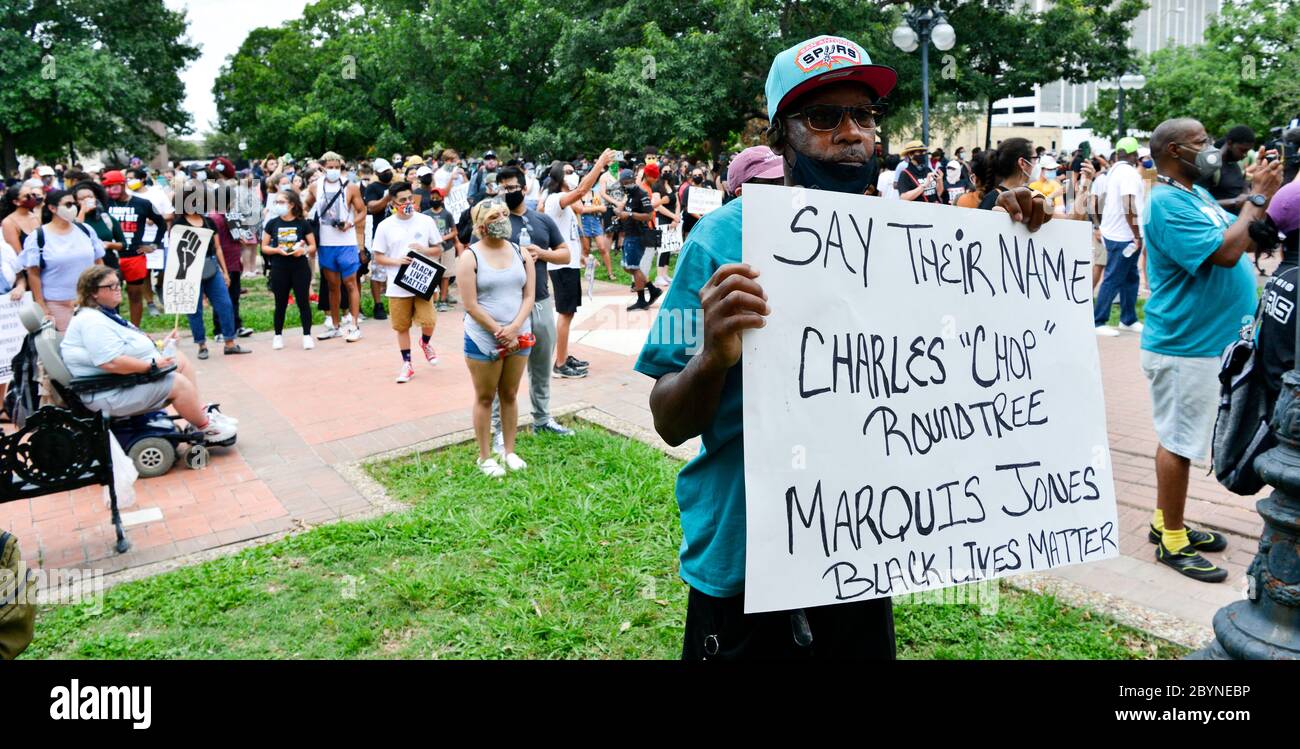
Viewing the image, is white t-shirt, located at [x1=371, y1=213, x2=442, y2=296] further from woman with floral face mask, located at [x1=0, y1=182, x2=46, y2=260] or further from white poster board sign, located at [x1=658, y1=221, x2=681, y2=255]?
white poster board sign, located at [x1=658, y1=221, x2=681, y2=255]

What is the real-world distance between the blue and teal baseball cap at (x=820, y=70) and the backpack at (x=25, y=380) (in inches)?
236

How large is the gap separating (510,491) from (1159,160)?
400 centimetres

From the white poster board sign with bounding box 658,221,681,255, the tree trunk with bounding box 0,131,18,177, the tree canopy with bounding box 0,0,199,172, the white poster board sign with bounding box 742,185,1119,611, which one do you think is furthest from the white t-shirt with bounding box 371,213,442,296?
the tree trunk with bounding box 0,131,18,177

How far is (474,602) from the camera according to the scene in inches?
169

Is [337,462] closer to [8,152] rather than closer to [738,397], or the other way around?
[738,397]

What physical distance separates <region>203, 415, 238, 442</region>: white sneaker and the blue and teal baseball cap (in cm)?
580

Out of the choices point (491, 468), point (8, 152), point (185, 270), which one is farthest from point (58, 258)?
point (8, 152)

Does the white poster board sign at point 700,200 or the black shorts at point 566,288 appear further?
the white poster board sign at point 700,200

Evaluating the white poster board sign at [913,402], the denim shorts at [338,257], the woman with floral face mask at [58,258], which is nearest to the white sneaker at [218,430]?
the woman with floral face mask at [58,258]

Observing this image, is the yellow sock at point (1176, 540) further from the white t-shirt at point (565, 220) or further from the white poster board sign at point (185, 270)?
the white poster board sign at point (185, 270)

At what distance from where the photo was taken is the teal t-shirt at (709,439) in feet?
6.54

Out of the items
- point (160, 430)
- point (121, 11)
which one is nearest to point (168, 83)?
point (121, 11)
